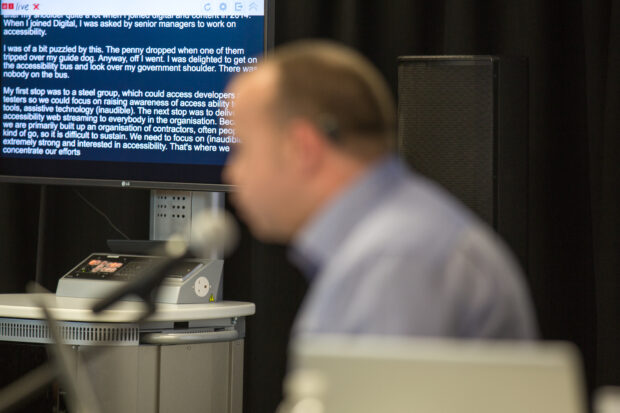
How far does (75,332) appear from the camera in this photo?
2.75 metres

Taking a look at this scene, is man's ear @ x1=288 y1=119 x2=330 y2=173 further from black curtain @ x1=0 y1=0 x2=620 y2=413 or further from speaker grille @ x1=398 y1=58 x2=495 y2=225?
black curtain @ x1=0 y1=0 x2=620 y2=413

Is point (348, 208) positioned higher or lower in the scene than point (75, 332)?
higher

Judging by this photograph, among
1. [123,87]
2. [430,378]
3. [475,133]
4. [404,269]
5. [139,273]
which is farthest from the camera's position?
[123,87]

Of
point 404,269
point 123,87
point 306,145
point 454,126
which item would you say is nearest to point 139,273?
point 123,87

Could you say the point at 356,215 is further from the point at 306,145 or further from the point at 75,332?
the point at 75,332

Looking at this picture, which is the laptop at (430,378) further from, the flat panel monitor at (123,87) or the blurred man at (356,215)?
the flat panel monitor at (123,87)

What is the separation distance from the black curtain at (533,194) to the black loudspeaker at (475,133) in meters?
0.33

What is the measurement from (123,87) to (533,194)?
144 cm

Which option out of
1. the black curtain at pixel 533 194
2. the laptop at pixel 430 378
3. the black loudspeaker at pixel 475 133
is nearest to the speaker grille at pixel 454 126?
the black loudspeaker at pixel 475 133

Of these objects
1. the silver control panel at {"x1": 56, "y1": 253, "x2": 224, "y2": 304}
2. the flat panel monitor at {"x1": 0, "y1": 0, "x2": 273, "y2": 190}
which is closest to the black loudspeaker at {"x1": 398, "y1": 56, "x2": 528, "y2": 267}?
the flat panel monitor at {"x1": 0, "y1": 0, "x2": 273, "y2": 190}

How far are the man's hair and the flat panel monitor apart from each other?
75.3 inches

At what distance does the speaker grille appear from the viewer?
2.64 metres

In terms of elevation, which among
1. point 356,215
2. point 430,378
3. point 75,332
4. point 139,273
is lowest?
point 75,332

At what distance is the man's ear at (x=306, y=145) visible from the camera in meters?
1.15
